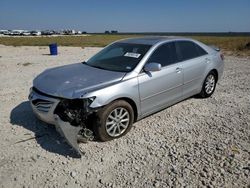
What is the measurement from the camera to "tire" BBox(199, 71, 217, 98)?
19.8ft

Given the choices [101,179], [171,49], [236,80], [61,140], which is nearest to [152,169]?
[101,179]

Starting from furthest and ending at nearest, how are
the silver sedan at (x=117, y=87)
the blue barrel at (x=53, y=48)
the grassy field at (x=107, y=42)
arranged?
the grassy field at (x=107, y=42) < the blue barrel at (x=53, y=48) < the silver sedan at (x=117, y=87)

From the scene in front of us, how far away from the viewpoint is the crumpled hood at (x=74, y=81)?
375 centimetres

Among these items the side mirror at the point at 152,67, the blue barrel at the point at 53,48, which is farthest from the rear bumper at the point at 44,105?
the blue barrel at the point at 53,48

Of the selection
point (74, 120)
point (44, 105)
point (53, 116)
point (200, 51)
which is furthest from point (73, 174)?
point (200, 51)

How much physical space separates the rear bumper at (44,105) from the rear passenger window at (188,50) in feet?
9.39

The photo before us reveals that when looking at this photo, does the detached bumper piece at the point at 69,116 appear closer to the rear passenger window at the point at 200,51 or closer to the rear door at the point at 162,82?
the rear door at the point at 162,82

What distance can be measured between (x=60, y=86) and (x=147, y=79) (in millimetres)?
1510

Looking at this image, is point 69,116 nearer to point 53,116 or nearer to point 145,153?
point 53,116

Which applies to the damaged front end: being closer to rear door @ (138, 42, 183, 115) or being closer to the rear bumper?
the rear bumper

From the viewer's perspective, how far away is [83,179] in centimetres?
312

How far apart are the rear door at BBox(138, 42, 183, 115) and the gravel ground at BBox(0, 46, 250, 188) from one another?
408 mm

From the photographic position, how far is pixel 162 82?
15.3ft

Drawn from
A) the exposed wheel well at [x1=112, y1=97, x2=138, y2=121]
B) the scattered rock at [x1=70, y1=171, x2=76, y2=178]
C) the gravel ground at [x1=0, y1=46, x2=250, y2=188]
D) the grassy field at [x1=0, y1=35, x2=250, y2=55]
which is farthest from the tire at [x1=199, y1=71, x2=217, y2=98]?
the grassy field at [x1=0, y1=35, x2=250, y2=55]
